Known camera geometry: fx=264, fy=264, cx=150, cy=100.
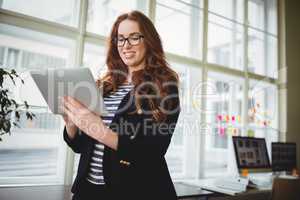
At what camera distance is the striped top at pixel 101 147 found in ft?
3.47

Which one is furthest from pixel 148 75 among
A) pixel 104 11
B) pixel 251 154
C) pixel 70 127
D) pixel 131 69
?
pixel 251 154

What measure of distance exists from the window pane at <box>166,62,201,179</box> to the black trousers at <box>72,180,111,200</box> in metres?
2.36

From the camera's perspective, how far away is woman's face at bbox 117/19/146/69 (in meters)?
1.20

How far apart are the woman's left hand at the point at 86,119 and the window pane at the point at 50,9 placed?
5.52 ft

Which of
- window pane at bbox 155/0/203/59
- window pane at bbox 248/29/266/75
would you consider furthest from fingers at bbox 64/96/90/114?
window pane at bbox 248/29/266/75

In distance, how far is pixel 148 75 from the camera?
1146 millimetres

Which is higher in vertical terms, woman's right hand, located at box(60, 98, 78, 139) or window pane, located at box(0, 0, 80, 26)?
window pane, located at box(0, 0, 80, 26)

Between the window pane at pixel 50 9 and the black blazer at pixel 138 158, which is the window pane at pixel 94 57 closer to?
the window pane at pixel 50 9

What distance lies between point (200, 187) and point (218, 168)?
4.62 feet

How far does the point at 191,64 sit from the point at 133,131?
2.50 m

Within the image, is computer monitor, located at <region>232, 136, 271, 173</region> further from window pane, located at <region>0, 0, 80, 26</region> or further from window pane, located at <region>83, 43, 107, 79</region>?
window pane, located at <region>0, 0, 80, 26</region>

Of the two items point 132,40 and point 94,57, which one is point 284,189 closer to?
point 132,40

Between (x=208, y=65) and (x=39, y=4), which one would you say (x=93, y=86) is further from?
(x=208, y=65)

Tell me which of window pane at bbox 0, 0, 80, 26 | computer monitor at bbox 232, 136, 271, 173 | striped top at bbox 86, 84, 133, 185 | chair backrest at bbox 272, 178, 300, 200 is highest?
window pane at bbox 0, 0, 80, 26
